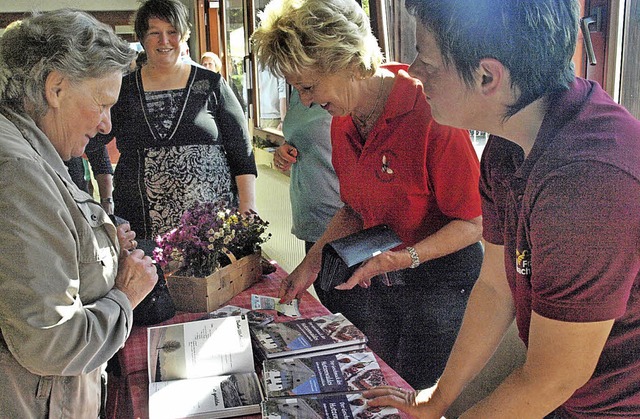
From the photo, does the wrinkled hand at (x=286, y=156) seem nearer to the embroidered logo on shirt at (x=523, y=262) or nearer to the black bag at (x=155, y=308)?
the black bag at (x=155, y=308)

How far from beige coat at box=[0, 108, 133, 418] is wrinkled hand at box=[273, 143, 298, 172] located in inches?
54.7

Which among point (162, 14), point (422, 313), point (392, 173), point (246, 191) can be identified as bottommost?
point (422, 313)

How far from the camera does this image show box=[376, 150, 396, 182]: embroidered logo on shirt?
1.76 m

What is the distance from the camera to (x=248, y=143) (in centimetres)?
269

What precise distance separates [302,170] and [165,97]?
0.63 m

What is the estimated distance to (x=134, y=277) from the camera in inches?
54.4

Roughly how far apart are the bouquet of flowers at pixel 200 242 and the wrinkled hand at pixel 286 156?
673 mm

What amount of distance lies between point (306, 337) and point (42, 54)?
87 cm

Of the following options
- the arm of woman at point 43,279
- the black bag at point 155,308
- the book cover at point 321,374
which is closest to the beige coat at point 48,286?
the arm of woman at point 43,279

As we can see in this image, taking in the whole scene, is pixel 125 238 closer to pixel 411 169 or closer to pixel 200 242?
pixel 200 242

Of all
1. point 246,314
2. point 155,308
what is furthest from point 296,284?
point 155,308

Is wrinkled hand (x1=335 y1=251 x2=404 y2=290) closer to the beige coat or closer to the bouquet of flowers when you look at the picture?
the bouquet of flowers

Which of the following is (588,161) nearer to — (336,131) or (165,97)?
(336,131)

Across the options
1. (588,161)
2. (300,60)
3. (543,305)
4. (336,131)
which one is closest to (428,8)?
(588,161)
